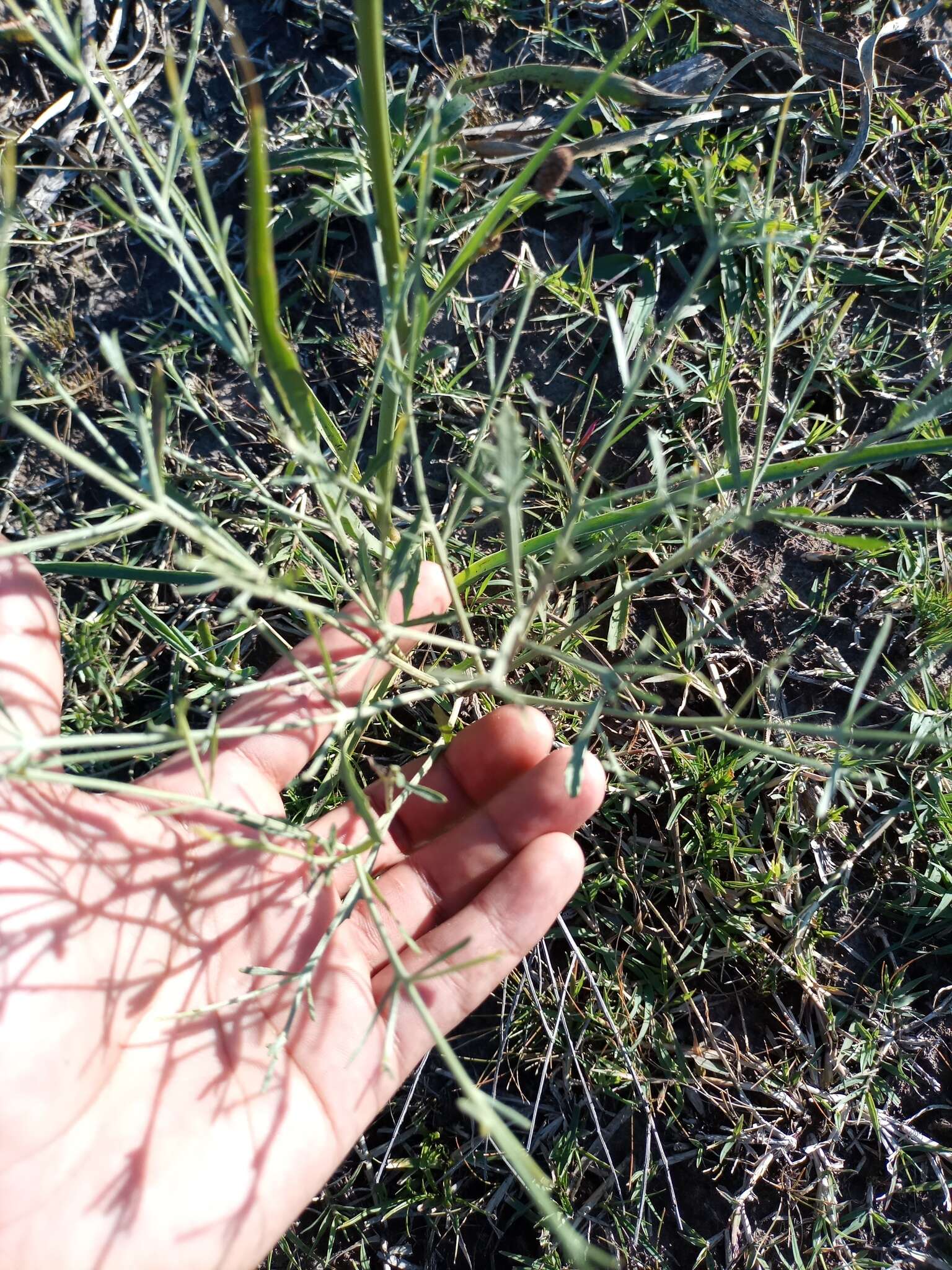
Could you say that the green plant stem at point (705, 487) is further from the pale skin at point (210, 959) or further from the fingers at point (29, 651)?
the fingers at point (29, 651)

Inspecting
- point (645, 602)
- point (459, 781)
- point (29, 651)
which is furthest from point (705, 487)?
point (29, 651)

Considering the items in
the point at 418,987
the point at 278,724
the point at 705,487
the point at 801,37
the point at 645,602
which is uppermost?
the point at 801,37

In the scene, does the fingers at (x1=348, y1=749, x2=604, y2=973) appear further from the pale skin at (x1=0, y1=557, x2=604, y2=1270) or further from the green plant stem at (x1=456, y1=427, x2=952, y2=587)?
the green plant stem at (x1=456, y1=427, x2=952, y2=587)

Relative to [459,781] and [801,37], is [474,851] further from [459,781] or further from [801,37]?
[801,37]

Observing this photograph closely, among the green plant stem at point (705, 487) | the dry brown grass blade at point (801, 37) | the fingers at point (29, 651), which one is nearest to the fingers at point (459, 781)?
the green plant stem at point (705, 487)

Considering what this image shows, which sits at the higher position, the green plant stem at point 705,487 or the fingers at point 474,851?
the green plant stem at point 705,487

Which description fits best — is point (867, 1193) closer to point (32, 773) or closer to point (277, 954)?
point (277, 954)

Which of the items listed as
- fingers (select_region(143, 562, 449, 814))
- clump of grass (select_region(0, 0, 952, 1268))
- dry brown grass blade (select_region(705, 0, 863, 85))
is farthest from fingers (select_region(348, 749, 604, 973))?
dry brown grass blade (select_region(705, 0, 863, 85))
